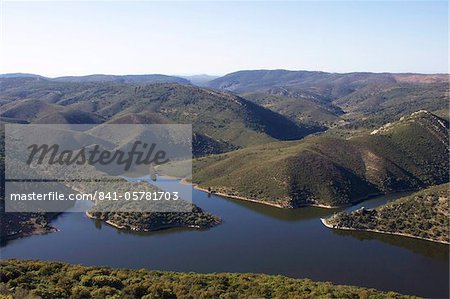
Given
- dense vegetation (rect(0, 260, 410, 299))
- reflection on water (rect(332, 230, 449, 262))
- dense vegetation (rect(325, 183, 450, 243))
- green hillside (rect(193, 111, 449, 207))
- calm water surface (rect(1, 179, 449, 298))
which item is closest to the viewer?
dense vegetation (rect(0, 260, 410, 299))

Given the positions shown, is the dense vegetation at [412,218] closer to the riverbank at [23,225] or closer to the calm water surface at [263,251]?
the calm water surface at [263,251]

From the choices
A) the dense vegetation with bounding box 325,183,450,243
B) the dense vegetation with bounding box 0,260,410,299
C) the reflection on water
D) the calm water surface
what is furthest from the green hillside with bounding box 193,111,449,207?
the dense vegetation with bounding box 0,260,410,299

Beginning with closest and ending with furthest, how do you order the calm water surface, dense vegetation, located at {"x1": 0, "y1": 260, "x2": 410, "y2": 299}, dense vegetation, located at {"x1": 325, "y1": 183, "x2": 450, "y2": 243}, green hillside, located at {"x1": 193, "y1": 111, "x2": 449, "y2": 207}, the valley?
dense vegetation, located at {"x1": 0, "y1": 260, "x2": 410, "y2": 299}, the valley, the calm water surface, dense vegetation, located at {"x1": 325, "y1": 183, "x2": 450, "y2": 243}, green hillside, located at {"x1": 193, "y1": 111, "x2": 449, "y2": 207}

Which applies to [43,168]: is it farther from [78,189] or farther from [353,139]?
[353,139]

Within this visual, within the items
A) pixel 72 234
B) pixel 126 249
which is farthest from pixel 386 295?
pixel 72 234

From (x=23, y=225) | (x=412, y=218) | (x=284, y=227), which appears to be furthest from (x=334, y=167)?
(x=23, y=225)

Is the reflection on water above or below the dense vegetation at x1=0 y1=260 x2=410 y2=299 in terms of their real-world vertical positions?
below

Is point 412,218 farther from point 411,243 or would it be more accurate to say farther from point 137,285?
point 137,285

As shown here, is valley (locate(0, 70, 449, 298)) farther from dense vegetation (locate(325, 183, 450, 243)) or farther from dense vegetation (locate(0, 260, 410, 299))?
dense vegetation (locate(0, 260, 410, 299))
